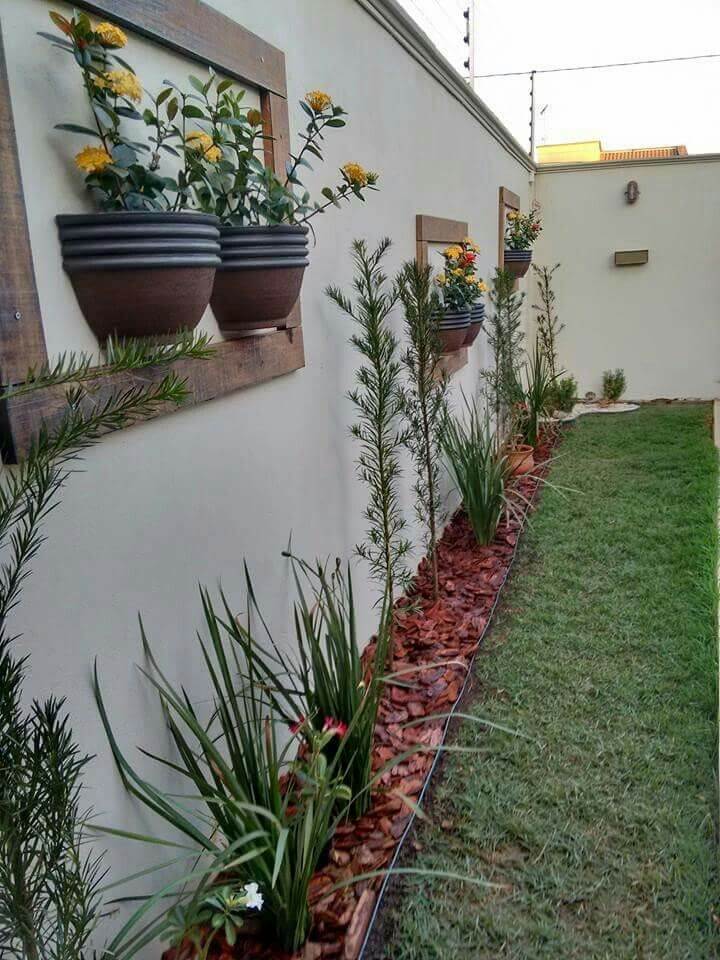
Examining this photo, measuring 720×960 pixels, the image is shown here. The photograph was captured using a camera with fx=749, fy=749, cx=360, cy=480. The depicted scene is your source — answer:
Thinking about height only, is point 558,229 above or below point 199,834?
above

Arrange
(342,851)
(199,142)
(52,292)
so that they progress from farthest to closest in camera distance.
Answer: (342,851)
(199,142)
(52,292)

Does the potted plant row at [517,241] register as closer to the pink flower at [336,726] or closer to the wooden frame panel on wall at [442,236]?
the wooden frame panel on wall at [442,236]

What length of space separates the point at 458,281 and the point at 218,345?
2.20 metres

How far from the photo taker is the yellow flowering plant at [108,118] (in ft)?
3.77

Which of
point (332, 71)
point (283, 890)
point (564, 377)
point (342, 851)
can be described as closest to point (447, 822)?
point (342, 851)

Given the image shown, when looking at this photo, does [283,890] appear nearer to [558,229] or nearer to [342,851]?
[342,851]

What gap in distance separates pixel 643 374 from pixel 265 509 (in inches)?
253

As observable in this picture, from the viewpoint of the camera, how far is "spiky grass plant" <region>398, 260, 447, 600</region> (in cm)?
287

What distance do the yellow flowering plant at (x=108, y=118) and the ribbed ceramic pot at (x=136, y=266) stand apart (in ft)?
0.24

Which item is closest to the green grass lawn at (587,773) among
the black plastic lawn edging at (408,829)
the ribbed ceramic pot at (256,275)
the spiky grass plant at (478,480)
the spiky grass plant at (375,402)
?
the black plastic lawn edging at (408,829)

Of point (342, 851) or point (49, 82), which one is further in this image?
point (342, 851)

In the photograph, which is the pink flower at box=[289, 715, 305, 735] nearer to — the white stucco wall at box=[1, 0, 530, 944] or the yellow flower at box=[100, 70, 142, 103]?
the white stucco wall at box=[1, 0, 530, 944]

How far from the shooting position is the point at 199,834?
5.05 feet

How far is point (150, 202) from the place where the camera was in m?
1.30
